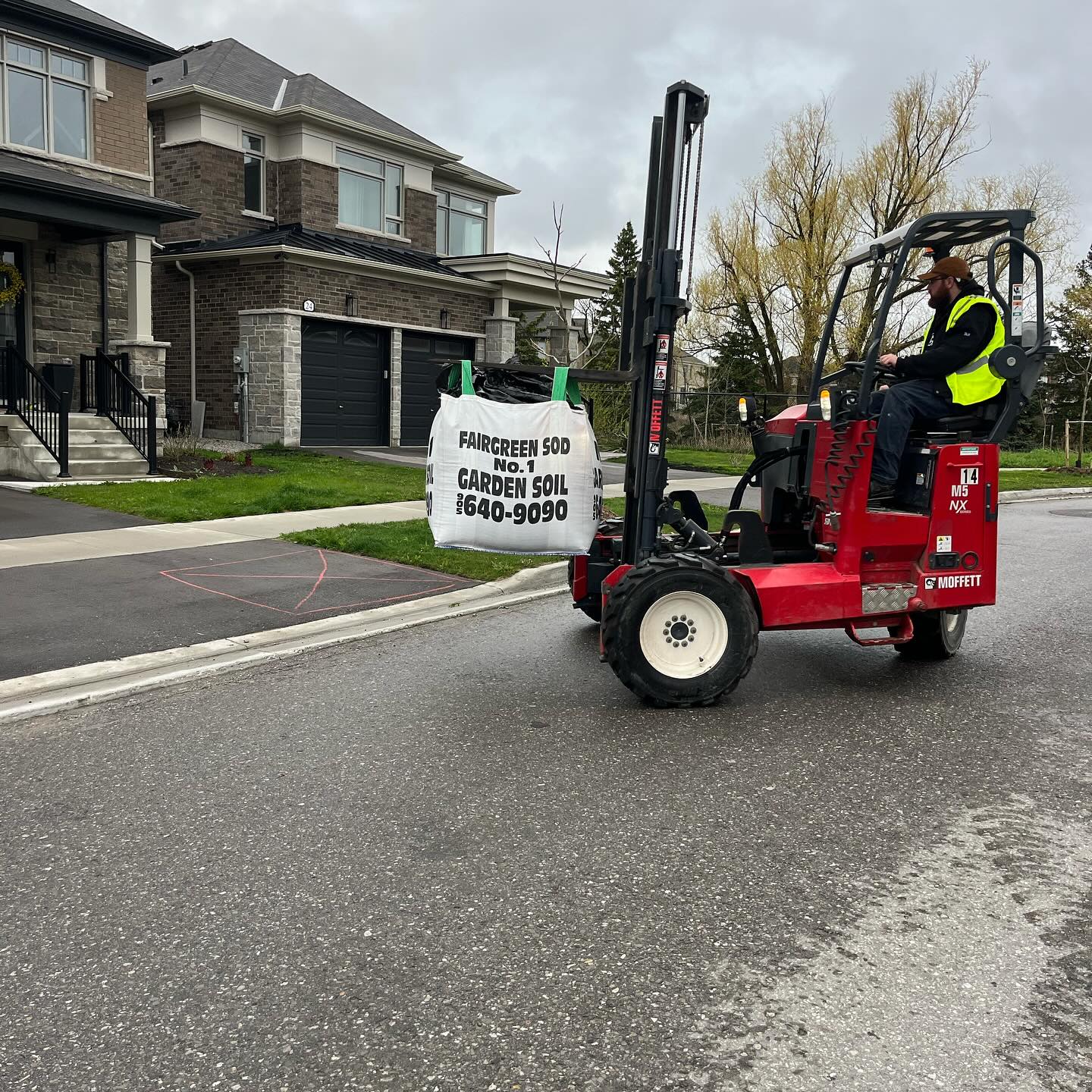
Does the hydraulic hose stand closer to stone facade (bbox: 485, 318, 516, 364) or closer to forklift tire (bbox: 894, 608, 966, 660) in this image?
forklift tire (bbox: 894, 608, 966, 660)

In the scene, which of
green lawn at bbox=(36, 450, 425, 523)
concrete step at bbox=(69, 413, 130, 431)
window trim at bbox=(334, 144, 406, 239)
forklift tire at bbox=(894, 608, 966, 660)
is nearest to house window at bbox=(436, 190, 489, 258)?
window trim at bbox=(334, 144, 406, 239)

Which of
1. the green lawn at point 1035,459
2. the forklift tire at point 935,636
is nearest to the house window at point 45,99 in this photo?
the forklift tire at point 935,636

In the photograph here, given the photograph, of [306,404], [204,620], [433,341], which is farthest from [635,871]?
[433,341]

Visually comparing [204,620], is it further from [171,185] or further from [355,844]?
[171,185]

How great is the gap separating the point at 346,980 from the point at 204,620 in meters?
4.98

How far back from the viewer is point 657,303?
238 inches

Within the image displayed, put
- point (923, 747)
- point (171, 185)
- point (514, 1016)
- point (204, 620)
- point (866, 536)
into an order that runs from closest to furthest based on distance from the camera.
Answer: point (514, 1016), point (923, 747), point (866, 536), point (204, 620), point (171, 185)

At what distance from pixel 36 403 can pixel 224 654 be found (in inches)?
456

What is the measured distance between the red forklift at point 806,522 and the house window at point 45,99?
16.5m

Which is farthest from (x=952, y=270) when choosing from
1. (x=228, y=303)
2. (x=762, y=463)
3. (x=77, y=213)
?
(x=228, y=303)

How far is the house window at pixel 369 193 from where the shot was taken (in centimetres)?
2605

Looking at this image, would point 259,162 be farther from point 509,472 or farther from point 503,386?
point 509,472

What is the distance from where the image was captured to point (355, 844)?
409cm

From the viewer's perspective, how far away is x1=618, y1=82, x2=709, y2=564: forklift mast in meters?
6.03
